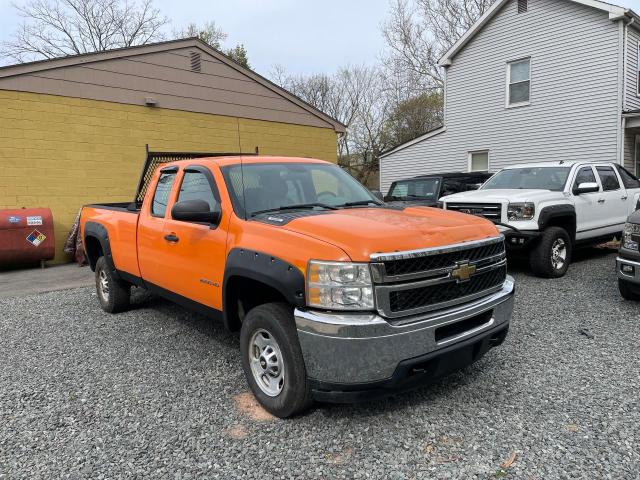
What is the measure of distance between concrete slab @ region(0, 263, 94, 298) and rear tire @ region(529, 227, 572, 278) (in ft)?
23.8

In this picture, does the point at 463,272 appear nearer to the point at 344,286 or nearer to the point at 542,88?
the point at 344,286

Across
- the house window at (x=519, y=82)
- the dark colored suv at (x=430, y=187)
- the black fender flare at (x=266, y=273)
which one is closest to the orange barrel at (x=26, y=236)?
the dark colored suv at (x=430, y=187)

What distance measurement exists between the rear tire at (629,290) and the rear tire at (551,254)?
4.55ft

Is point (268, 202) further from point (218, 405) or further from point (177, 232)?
point (218, 405)

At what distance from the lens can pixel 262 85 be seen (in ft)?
42.5

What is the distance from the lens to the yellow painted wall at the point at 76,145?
9.35 meters

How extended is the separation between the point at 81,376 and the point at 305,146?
10.8 metres

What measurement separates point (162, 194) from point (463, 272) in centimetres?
304

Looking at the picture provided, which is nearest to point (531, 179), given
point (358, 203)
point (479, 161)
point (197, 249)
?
point (358, 203)

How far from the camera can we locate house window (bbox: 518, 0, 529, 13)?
14.4m

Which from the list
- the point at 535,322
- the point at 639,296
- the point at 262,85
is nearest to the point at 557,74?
the point at 262,85

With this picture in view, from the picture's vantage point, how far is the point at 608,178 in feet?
28.0

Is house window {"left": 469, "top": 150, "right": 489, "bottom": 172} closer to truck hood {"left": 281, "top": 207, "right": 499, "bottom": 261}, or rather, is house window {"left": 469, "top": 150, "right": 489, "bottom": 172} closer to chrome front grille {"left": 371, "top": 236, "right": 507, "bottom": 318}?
truck hood {"left": 281, "top": 207, "right": 499, "bottom": 261}

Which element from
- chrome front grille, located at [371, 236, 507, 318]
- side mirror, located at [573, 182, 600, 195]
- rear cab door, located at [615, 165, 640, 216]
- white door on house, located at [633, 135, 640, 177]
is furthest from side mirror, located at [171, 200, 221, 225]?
white door on house, located at [633, 135, 640, 177]
